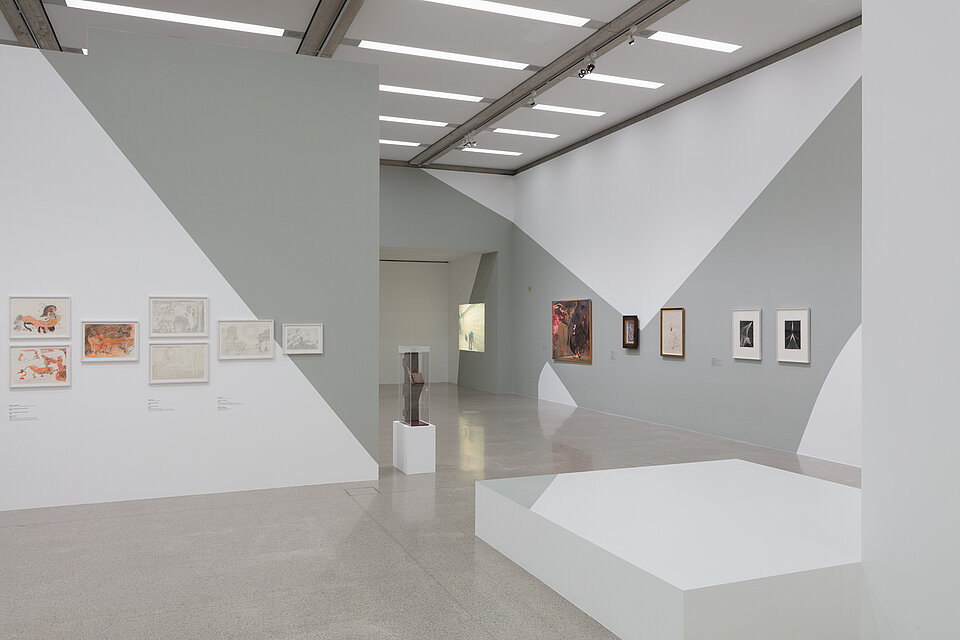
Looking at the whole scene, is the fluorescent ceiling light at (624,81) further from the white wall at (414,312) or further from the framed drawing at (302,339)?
the white wall at (414,312)

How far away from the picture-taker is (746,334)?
36.6ft

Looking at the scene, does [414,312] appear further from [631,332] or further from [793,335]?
[793,335]

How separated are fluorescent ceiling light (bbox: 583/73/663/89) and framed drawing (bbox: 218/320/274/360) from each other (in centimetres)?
646

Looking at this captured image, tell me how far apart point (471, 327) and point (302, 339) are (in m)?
12.1

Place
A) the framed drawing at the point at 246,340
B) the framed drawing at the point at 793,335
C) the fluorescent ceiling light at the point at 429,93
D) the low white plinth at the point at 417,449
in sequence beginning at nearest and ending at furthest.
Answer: the framed drawing at the point at 246,340, the low white plinth at the point at 417,449, the framed drawing at the point at 793,335, the fluorescent ceiling light at the point at 429,93

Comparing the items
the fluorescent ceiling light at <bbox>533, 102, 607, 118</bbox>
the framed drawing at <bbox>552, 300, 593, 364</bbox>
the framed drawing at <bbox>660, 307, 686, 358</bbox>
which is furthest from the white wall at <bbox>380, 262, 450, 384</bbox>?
the framed drawing at <bbox>660, 307, 686, 358</bbox>

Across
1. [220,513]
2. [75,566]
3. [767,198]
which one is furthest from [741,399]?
[75,566]

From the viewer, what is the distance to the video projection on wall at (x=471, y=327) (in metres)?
19.9

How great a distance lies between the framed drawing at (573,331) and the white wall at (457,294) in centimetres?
428

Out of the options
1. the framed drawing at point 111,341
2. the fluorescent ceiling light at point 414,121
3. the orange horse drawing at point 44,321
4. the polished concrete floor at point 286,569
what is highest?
the fluorescent ceiling light at point 414,121

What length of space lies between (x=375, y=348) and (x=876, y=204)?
602cm

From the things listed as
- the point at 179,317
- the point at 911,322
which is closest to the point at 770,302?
the point at 911,322

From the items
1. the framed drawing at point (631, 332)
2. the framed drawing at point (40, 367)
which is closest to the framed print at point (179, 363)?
the framed drawing at point (40, 367)

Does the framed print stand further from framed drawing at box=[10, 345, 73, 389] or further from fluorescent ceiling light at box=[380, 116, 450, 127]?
fluorescent ceiling light at box=[380, 116, 450, 127]
